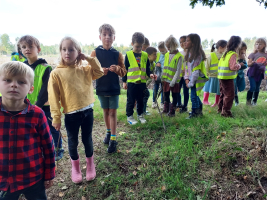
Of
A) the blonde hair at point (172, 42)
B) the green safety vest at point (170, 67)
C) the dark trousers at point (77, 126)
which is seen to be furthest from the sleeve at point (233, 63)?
the dark trousers at point (77, 126)

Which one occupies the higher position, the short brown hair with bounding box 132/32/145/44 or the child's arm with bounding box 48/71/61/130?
the short brown hair with bounding box 132/32/145/44

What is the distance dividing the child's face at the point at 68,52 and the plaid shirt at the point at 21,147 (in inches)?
36.4

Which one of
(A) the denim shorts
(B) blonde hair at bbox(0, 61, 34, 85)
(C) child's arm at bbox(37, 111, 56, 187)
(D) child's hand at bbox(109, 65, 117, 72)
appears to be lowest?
(C) child's arm at bbox(37, 111, 56, 187)

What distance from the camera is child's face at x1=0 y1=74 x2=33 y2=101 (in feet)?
4.70

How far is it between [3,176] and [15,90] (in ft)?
2.49

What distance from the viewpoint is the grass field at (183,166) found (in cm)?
241

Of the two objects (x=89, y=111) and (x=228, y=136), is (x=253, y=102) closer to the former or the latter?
(x=228, y=136)

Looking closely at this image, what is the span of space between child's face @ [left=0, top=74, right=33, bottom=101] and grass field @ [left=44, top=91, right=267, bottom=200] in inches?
70.4

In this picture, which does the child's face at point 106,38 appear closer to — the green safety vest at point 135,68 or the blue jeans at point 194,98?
the green safety vest at point 135,68

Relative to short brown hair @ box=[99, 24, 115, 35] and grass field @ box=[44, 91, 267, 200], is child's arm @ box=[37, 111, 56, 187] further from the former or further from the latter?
short brown hair @ box=[99, 24, 115, 35]

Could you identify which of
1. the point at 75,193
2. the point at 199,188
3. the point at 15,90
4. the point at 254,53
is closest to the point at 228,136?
the point at 199,188

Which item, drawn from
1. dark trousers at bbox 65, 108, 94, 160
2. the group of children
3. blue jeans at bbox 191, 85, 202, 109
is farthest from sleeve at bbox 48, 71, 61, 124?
blue jeans at bbox 191, 85, 202, 109

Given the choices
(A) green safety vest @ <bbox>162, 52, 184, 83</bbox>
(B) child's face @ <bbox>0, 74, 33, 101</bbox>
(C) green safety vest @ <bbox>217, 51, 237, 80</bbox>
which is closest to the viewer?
(B) child's face @ <bbox>0, 74, 33, 101</bbox>

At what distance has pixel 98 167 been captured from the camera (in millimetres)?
3025
